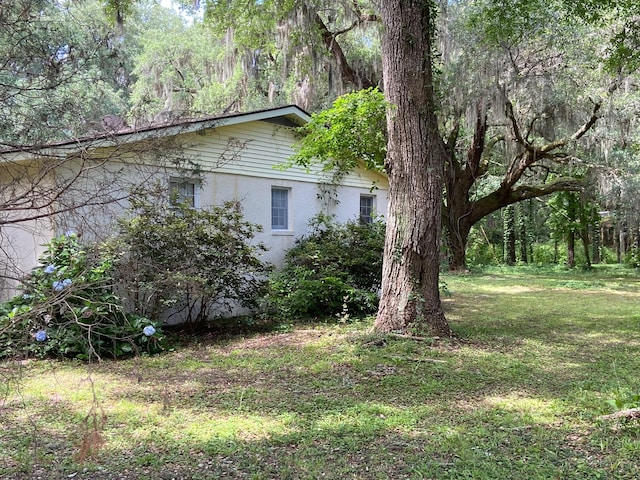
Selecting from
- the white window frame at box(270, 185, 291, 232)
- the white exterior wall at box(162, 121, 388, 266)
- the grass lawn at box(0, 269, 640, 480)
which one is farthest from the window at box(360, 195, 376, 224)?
the grass lawn at box(0, 269, 640, 480)

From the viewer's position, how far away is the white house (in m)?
2.92

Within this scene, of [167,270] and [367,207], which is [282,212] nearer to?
[367,207]

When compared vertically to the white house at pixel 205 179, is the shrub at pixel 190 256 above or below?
below

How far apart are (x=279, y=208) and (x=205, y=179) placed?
2182mm

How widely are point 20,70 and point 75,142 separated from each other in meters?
0.62

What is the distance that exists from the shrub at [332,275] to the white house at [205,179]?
34.5 inches

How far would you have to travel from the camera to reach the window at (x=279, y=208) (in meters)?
10.8

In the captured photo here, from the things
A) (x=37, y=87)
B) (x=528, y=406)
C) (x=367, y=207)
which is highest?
(x=367, y=207)

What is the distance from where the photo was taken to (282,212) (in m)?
11.0

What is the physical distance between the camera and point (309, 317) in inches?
373

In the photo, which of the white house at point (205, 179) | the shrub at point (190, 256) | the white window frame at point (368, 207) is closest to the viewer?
the white house at point (205, 179)

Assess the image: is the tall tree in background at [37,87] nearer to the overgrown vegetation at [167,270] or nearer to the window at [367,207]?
Result: the overgrown vegetation at [167,270]

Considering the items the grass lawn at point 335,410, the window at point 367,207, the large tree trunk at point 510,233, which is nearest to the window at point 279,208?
the window at point 367,207

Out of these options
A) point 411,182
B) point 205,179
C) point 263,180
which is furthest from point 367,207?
point 411,182
